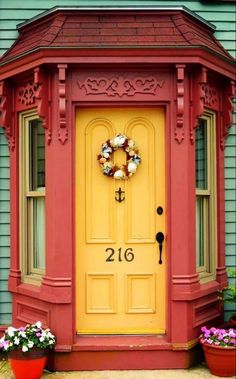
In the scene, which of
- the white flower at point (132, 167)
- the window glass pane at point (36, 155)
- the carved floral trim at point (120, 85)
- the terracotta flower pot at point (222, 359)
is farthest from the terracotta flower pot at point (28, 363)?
the carved floral trim at point (120, 85)

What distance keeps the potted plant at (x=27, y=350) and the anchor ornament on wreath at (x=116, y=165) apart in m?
1.78

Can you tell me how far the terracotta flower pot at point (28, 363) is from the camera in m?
5.21

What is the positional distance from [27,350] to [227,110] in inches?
135

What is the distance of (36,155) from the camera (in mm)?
6086

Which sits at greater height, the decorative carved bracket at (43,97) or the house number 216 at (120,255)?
the decorative carved bracket at (43,97)

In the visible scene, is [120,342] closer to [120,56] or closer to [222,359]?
[222,359]

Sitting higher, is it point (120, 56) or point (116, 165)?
point (120, 56)

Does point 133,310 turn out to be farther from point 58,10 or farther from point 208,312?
point 58,10

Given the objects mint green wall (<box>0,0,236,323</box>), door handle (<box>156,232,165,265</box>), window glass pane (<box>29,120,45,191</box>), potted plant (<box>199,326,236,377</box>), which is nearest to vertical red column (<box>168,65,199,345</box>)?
door handle (<box>156,232,165,265</box>)

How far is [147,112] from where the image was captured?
19.0 feet

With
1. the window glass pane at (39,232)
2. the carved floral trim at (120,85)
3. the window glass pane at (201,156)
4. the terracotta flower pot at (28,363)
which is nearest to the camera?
the terracotta flower pot at (28,363)

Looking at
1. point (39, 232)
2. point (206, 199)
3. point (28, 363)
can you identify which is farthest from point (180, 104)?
point (28, 363)

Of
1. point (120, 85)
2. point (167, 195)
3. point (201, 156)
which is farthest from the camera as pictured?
point (201, 156)

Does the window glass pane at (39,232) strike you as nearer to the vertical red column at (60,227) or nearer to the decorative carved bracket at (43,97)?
the vertical red column at (60,227)
